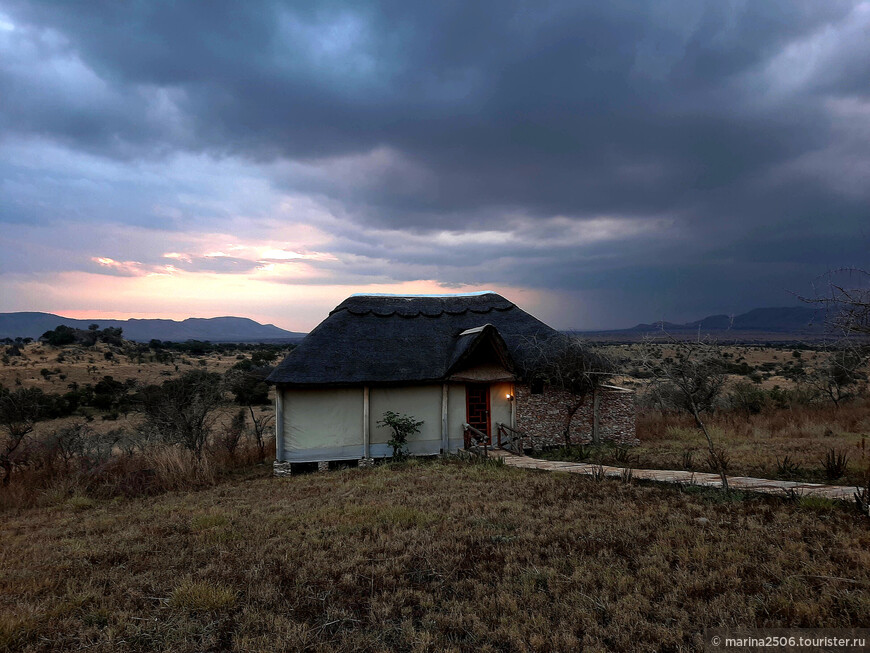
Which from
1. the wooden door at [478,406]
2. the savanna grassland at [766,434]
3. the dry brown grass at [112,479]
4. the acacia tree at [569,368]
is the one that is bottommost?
the dry brown grass at [112,479]

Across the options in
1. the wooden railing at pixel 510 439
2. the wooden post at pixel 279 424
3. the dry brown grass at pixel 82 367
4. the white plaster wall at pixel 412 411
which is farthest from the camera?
the dry brown grass at pixel 82 367

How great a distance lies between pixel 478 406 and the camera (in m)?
16.8

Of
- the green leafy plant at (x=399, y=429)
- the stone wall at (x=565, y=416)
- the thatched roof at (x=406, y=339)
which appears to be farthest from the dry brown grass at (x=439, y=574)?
the stone wall at (x=565, y=416)

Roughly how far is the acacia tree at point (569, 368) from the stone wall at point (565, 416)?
0.82 feet

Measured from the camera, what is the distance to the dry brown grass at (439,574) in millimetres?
4305

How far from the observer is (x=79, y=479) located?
11.5m

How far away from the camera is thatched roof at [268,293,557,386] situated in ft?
50.0

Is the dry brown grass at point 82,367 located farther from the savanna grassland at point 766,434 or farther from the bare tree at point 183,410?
the savanna grassland at point 766,434

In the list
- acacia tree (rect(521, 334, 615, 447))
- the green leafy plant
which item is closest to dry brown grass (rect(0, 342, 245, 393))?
the green leafy plant

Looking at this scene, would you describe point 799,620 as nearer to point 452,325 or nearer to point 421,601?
point 421,601

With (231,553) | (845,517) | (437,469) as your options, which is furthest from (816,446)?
(231,553)

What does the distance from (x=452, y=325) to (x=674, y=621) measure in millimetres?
14199

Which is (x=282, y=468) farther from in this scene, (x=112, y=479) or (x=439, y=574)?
(x=439, y=574)

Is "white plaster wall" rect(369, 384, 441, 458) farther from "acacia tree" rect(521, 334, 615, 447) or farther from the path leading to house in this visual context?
the path leading to house
